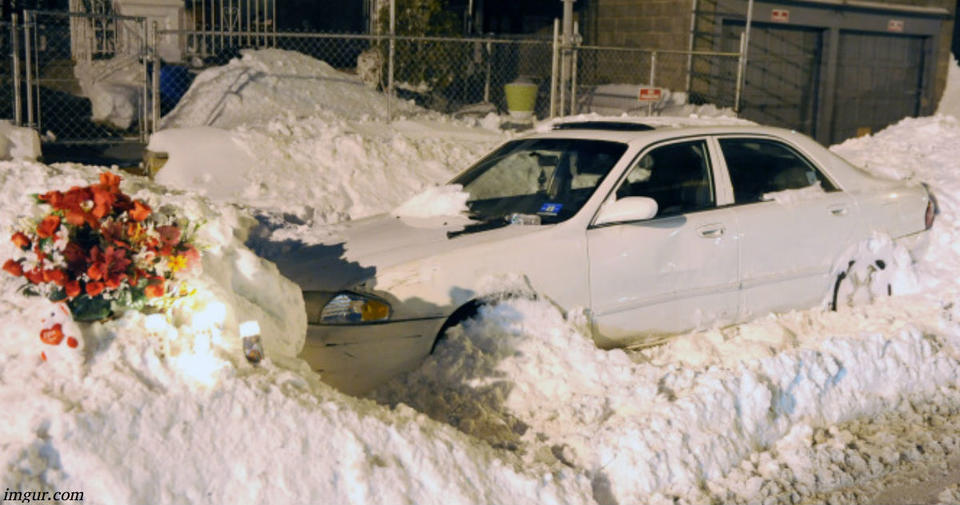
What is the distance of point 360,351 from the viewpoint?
5.35 metres

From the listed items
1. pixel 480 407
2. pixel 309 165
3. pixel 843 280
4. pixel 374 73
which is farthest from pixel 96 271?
pixel 374 73

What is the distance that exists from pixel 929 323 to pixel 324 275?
392cm

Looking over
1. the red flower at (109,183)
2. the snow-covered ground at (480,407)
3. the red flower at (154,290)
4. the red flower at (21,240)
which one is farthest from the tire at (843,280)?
the red flower at (21,240)

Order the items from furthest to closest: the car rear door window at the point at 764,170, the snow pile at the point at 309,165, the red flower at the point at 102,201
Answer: the snow pile at the point at 309,165 → the car rear door window at the point at 764,170 → the red flower at the point at 102,201

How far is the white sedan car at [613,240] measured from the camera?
17.8 ft

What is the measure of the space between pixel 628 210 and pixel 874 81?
48.9 feet

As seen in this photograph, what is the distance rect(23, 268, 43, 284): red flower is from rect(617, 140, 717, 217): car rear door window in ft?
10.9

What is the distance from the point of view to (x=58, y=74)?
55.8 feet

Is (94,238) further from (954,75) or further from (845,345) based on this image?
(954,75)

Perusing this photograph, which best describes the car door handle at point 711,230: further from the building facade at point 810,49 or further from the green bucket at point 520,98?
the building facade at point 810,49

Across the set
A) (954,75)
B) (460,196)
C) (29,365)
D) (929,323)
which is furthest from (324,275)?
(954,75)

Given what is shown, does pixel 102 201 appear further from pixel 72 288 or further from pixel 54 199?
pixel 72 288

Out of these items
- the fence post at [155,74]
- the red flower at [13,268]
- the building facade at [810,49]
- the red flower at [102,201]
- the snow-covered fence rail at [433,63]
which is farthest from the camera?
the building facade at [810,49]

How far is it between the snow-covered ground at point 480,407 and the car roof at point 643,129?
1269 mm
